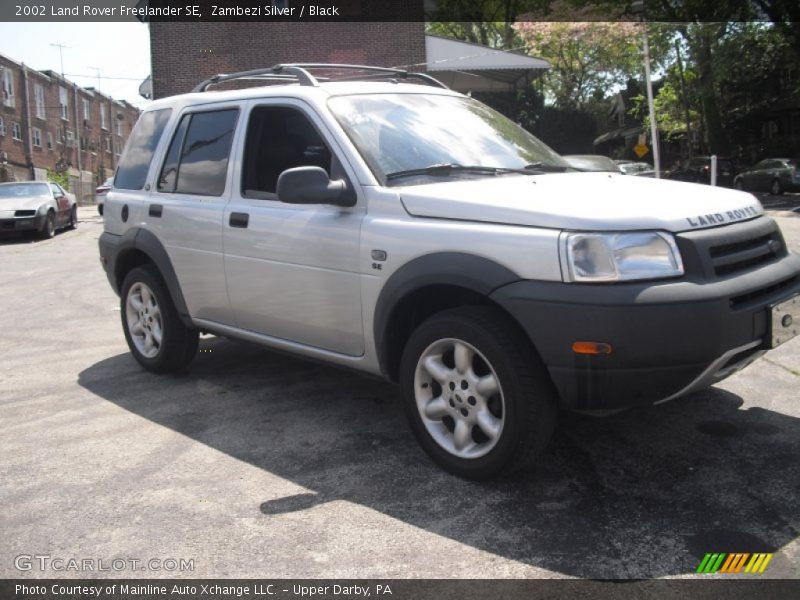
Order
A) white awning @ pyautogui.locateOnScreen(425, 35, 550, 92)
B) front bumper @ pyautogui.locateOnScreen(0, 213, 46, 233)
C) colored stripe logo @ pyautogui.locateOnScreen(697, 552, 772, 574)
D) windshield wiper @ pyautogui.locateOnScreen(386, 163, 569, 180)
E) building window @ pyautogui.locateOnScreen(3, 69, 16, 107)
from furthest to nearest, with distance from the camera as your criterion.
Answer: building window @ pyautogui.locateOnScreen(3, 69, 16, 107) < white awning @ pyautogui.locateOnScreen(425, 35, 550, 92) < front bumper @ pyautogui.locateOnScreen(0, 213, 46, 233) < windshield wiper @ pyautogui.locateOnScreen(386, 163, 569, 180) < colored stripe logo @ pyautogui.locateOnScreen(697, 552, 772, 574)

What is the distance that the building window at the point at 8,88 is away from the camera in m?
47.5

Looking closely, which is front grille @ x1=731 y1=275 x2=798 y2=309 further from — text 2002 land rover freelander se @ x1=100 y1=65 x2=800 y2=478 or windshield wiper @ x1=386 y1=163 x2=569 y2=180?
windshield wiper @ x1=386 y1=163 x2=569 y2=180

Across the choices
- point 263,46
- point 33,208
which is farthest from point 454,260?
point 263,46

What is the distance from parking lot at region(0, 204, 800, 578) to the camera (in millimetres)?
3053

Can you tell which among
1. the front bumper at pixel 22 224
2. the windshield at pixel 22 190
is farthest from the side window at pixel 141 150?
the windshield at pixel 22 190

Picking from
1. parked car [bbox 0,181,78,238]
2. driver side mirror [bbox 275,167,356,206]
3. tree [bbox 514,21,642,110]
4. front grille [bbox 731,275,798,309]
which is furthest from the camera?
tree [bbox 514,21,642,110]

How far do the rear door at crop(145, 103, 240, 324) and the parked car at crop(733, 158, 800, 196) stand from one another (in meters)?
25.9

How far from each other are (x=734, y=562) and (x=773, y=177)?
2785cm

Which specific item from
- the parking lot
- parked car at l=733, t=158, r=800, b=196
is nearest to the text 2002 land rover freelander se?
the parking lot

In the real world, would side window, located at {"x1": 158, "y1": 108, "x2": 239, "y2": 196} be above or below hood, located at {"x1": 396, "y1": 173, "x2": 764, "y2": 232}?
above

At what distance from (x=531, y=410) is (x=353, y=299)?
3.86 feet

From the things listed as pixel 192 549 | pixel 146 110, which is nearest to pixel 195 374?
pixel 146 110

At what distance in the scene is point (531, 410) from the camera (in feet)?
11.0

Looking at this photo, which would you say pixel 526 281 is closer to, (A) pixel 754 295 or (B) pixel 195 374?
(A) pixel 754 295
